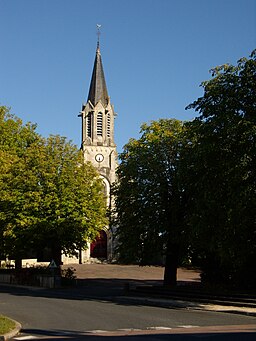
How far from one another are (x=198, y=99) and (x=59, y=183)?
1467 cm

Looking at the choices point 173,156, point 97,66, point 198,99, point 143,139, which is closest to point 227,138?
point 198,99

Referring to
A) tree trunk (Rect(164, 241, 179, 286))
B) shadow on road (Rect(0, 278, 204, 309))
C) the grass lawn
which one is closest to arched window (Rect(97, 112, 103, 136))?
shadow on road (Rect(0, 278, 204, 309))

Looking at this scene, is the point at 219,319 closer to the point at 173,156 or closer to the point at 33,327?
the point at 33,327

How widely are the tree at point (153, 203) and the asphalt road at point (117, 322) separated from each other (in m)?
5.56

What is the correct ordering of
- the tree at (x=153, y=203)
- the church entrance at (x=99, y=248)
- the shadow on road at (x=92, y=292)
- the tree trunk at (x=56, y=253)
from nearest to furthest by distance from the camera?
the shadow on road at (x=92, y=292) → the tree at (x=153, y=203) → the tree trunk at (x=56, y=253) → the church entrance at (x=99, y=248)

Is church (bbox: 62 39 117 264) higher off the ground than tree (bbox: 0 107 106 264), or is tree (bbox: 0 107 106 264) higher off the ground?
church (bbox: 62 39 117 264)

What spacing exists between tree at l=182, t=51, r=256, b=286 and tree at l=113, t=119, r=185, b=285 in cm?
391

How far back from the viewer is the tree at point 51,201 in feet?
115

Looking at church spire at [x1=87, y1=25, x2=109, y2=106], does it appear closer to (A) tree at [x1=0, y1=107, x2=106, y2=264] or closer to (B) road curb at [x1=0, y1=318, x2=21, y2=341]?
(A) tree at [x1=0, y1=107, x2=106, y2=264]

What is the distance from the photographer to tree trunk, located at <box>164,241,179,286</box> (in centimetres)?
2936

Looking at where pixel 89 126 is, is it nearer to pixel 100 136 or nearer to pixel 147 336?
pixel 100 136

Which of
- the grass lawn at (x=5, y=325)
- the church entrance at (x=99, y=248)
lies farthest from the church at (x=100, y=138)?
the grass lawn at (x=5, y=325)

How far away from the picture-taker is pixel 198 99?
25.0 meters

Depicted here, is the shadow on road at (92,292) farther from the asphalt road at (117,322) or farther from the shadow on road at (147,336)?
the shadow on road at (147,336)
